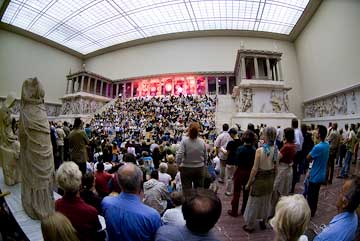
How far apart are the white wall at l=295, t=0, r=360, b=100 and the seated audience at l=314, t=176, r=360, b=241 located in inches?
670

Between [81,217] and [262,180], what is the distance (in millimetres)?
2635

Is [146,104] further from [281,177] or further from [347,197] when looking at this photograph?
[347,197]

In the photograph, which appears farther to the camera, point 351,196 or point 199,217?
point 351,196

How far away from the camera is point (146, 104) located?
2386 centimetres

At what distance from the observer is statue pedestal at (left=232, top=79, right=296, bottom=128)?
1644 centimetres

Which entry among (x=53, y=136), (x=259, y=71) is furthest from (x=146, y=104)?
(x=53, y=136)

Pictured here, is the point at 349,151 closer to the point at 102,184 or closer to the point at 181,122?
the point at 102,184

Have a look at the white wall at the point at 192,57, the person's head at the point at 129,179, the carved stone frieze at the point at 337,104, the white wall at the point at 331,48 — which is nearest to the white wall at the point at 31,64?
the white wall at the point at 192,57

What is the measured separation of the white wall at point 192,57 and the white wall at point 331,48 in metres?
2.10

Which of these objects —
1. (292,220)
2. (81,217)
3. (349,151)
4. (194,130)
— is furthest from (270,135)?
(349,151)

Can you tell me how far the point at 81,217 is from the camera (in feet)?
5.72

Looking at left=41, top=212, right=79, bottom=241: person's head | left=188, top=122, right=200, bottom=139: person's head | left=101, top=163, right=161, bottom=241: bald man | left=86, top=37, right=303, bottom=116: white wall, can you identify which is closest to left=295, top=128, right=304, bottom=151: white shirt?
left=188, top=122, right=200, bottom=139: person's head

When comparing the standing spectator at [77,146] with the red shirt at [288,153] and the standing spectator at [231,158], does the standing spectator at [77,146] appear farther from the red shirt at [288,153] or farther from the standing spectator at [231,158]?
the red shirt at [288,153]

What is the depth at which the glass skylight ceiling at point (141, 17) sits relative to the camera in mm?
24141
